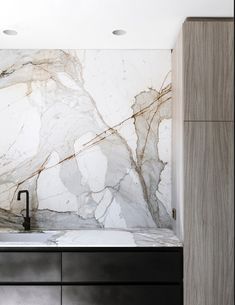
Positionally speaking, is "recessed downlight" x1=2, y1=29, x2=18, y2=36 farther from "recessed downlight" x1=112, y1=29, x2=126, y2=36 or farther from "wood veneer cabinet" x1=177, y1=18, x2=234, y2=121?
"wood veneer cabinet" x1=177, y1=18, x2=234, y2=121

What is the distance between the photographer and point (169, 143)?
3.12m

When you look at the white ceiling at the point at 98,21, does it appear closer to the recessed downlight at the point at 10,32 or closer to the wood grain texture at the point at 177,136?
the recessed downlight at the point at 10,32

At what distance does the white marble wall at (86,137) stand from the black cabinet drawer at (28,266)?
2.25ft

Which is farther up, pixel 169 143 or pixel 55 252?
pixel 169 143

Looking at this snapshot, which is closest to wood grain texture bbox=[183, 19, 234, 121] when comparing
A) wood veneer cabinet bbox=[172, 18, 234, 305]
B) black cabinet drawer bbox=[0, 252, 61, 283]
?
wood veneer cabinet bbox=[172, 18, 234, 305]

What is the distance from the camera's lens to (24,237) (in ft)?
9.47

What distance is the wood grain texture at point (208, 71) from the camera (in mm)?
2420

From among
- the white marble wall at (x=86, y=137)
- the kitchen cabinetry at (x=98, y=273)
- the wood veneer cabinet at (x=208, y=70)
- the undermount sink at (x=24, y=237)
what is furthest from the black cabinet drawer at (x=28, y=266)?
the wood veneer cabinet at (x=208, y=70)

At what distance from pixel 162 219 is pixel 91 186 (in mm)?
652

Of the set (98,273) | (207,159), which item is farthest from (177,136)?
(98,273)

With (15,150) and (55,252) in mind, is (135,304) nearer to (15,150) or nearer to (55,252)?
(55,252)

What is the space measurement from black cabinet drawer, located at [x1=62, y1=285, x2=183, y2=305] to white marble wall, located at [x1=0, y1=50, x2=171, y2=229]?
740mm

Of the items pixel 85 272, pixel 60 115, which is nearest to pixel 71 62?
pixel 60 115

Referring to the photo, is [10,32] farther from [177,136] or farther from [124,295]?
[124,295]
